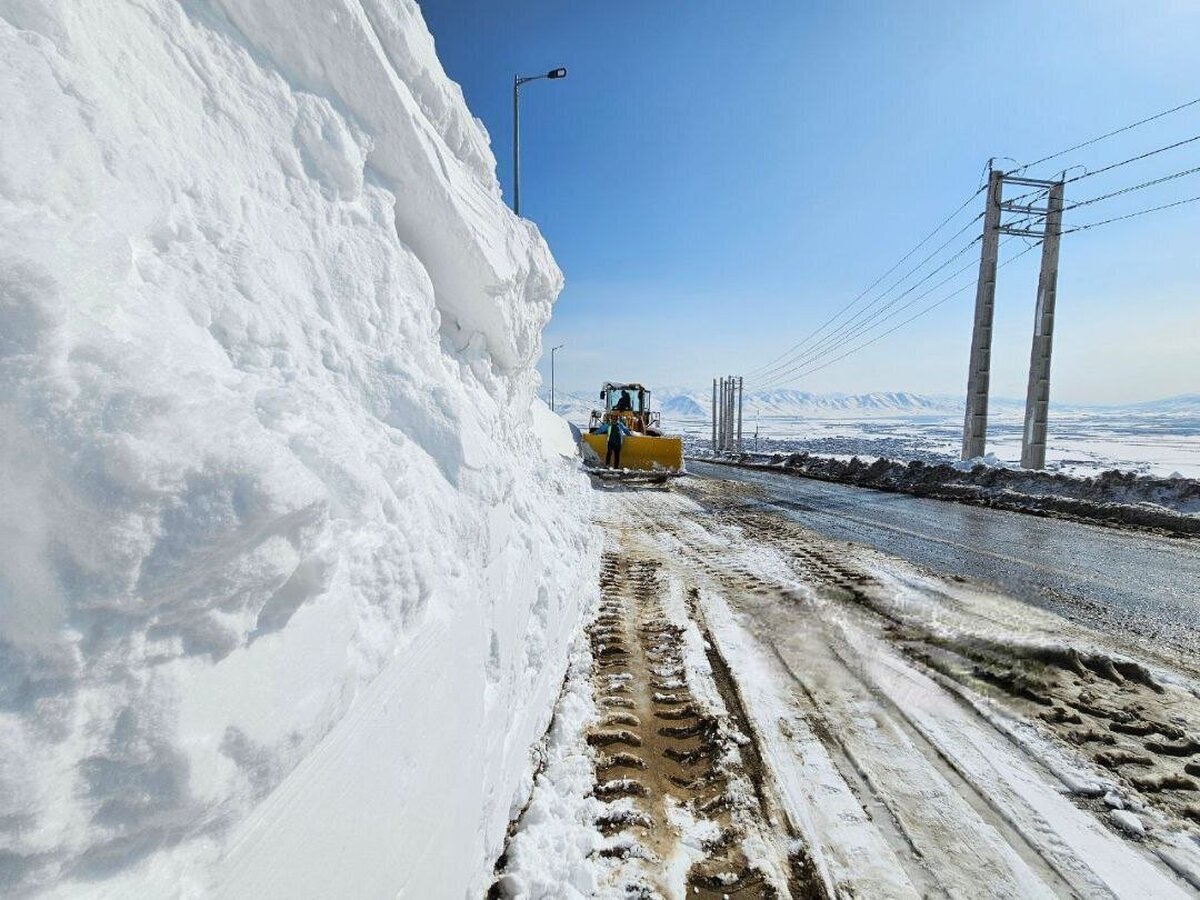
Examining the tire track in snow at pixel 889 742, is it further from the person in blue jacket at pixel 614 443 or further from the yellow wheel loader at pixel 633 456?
the person in blue jacket at pixel 614 443

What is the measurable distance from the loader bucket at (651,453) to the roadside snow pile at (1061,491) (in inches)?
170

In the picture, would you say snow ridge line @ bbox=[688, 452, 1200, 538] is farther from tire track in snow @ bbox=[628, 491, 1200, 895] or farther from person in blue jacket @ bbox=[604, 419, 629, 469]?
person in blue jacket @ bbox=[604, 419, 629, 469]

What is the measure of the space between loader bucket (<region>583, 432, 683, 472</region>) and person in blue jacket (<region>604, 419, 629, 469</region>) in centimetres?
19

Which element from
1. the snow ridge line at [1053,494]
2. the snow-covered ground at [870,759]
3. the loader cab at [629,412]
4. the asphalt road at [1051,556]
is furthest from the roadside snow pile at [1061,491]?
the loader cab at [629,412]

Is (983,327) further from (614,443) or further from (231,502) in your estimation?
(231,502)

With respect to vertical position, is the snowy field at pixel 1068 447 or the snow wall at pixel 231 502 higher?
the snow wall at pixel 231 502

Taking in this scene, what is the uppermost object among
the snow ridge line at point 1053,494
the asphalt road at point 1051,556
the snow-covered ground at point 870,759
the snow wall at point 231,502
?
the snow wall at point 231,502

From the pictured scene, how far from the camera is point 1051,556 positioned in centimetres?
588

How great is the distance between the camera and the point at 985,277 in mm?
14562

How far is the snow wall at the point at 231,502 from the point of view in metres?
0.85

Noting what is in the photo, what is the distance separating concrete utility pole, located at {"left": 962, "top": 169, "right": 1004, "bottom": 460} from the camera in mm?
14508

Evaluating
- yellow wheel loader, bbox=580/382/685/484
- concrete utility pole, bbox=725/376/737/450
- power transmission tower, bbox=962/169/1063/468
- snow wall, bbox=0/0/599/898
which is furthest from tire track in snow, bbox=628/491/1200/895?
concrete utility pole, bbox=725/376/737/450

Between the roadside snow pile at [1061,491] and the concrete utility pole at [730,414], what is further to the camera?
the concrete utility pole at [730,414]

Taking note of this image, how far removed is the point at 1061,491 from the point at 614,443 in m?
9.35
